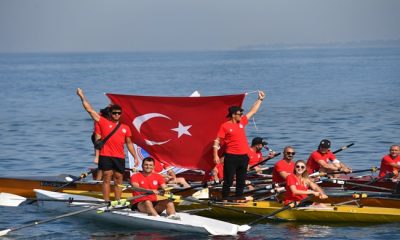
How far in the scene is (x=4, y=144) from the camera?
4472 centimetres

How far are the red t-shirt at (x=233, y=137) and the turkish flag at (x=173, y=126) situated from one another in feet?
6.52

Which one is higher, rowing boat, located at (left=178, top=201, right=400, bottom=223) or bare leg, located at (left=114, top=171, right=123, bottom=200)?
bare leg, located at (left=114, top=171, right=123, bottom=200)

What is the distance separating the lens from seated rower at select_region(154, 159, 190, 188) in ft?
82.7

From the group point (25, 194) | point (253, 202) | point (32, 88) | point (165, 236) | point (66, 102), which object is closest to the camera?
point (165, 236)

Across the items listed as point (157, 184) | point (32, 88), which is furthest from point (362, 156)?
point (32, 88)

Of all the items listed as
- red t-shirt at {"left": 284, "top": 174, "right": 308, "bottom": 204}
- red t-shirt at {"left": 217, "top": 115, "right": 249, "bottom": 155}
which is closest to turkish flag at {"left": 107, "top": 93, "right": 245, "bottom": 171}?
red t-shirt at {"left": 217, "top": 115, "right": 249, "bottom": 155}

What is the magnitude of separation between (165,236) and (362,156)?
1695cm

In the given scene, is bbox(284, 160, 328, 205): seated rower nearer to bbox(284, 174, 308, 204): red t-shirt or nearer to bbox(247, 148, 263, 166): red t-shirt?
bbox(284, 174, 308, 204): red t-shirt

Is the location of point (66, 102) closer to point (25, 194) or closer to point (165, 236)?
point (25, 194)

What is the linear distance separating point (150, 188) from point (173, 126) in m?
4.04

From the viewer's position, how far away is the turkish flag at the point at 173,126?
82.8 feet

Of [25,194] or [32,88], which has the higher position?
[32,88]

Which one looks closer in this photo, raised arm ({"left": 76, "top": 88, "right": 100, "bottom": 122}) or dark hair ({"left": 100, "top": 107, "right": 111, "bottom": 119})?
raised arm ({"left": 76, "top": 88, "right": 100, "bottom": 122})

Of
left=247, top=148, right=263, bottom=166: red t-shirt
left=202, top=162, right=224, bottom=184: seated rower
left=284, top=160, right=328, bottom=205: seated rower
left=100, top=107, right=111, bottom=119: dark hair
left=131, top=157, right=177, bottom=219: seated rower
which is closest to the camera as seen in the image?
left=131, top=157, right=177, bottom=219: seated rower
